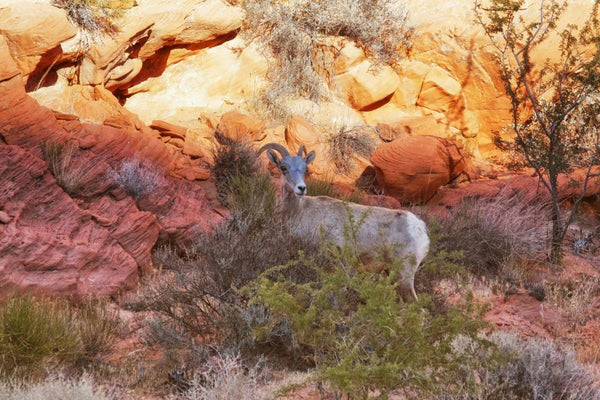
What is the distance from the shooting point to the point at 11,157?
22.5ft

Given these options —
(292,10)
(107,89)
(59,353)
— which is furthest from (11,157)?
(292,10)

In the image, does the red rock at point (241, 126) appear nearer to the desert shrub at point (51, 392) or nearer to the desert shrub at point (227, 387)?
the desert shrub at point (227, 387)

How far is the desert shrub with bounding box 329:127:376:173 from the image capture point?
13.4 metres

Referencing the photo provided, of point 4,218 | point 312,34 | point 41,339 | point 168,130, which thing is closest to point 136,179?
point 4,218

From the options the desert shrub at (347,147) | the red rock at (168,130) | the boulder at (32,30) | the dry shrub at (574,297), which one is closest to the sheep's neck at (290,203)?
the dry shrub at (574,297)

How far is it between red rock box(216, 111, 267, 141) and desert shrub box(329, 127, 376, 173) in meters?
1.70

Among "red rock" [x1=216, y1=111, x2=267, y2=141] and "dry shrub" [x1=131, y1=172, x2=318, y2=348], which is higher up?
"dry shrub" [x1=131, y1=172, x2=318, y2=348]

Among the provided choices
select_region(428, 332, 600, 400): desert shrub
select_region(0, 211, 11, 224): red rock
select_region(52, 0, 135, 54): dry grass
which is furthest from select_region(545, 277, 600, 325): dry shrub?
select_region(52, 0, 135, 54): dry grass

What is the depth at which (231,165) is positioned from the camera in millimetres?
10383

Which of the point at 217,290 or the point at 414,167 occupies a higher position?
the point at 217,290

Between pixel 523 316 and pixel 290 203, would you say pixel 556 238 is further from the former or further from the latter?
pixel 290 203

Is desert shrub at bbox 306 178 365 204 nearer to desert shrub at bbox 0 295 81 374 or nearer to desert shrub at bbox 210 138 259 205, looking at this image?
desert shrub at bbox 210 138 259 205

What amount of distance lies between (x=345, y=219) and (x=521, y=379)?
307 centimetres

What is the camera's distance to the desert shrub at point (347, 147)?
13.4 meters
